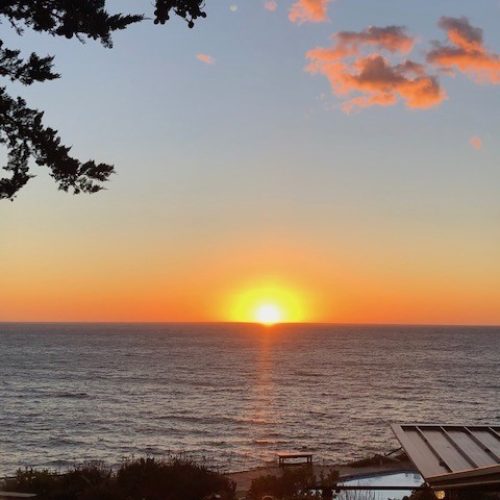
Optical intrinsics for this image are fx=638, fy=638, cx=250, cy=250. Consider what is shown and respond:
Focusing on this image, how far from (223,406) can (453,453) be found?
190 feet

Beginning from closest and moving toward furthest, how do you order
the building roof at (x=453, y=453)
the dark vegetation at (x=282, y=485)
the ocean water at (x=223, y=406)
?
the building roof at (x=453, y=453) → the dark vegetation at (x=282, y=485) → the ocean water at (x=223, y=406)

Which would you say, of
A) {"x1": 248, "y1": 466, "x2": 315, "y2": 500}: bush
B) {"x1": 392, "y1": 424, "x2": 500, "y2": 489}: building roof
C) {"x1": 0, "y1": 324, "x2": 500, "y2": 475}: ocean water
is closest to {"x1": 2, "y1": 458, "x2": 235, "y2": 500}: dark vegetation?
{"x1": 248, "y1": 466, "x2": 315, "y2": 500}: bush

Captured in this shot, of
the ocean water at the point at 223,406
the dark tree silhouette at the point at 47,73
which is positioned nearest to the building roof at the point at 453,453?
the dark tree silhouette at the point at 47,73

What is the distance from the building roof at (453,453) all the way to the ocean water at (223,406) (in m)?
29.0

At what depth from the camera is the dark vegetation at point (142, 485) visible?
17.1 metres

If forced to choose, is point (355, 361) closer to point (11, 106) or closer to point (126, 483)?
point (126, 483)

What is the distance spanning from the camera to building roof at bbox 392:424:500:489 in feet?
23.0

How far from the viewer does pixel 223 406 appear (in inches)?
2557

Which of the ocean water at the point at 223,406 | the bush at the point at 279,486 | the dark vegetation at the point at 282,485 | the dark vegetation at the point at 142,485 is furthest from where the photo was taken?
the ocean water at the point at 223,406

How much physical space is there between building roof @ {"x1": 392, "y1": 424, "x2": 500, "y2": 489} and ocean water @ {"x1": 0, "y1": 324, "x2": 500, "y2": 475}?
28989 mm

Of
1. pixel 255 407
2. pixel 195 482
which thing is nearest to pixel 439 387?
pixel 255 407

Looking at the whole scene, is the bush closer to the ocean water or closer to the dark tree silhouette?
the dark tree silhouette

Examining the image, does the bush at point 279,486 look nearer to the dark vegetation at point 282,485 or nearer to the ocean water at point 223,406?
the dark vegetation at point 282,485

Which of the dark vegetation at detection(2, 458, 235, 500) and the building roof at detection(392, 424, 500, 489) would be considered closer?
the building roof at detection(392, 424, 500, 489)
